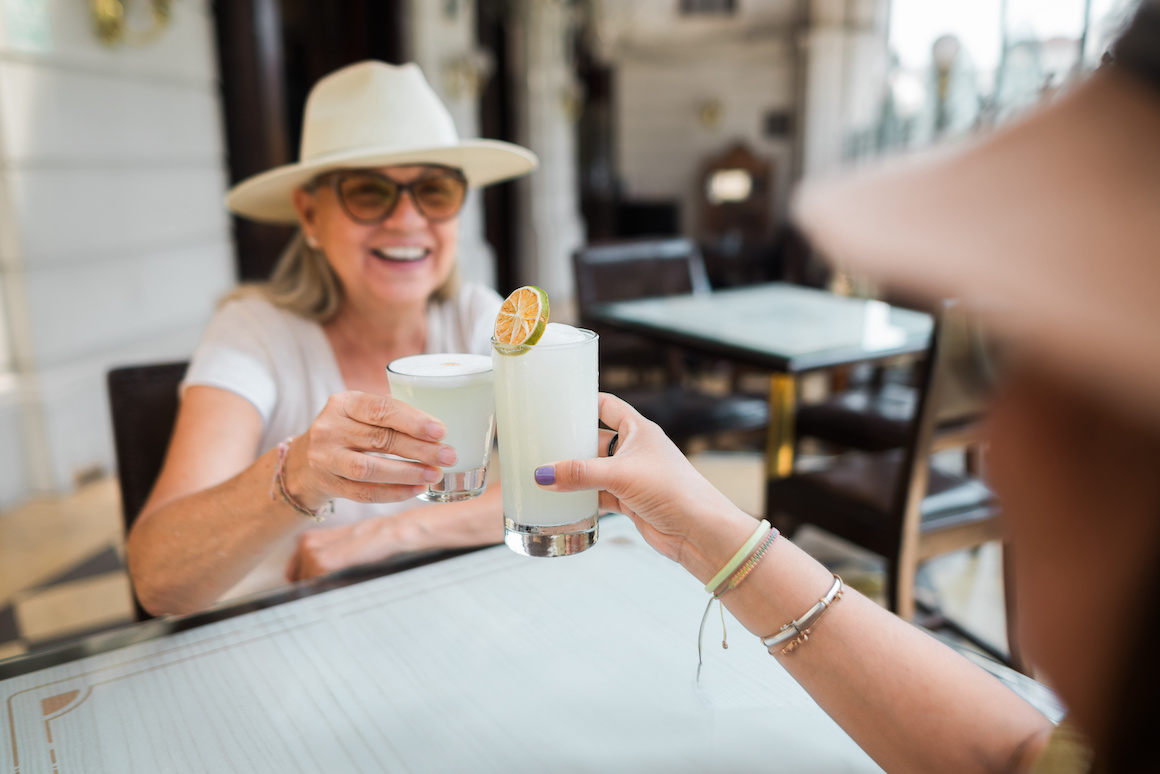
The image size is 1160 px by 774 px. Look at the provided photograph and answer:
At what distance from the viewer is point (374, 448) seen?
82 cm

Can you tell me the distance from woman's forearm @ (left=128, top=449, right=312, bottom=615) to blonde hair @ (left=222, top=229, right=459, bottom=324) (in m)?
0.48

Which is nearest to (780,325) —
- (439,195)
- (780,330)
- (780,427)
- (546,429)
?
(780,330)

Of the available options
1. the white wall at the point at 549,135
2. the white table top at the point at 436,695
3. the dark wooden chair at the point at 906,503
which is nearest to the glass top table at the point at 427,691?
the white table top at the point at 436,695

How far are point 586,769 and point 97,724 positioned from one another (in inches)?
19.5

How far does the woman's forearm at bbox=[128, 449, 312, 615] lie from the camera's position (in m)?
1.02

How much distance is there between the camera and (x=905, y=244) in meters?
0.38

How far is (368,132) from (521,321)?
88 cm

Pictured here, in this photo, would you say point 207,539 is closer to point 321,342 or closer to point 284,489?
point 284,489

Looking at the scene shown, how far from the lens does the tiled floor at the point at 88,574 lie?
2.40m

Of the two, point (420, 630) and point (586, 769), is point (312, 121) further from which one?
point (586, 769)

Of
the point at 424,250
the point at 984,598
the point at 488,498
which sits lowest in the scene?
the point at 984,598

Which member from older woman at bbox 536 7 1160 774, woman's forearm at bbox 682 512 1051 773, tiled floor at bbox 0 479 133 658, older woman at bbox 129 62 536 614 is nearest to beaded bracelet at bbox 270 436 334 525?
older woman at bbox 129 62 536 614

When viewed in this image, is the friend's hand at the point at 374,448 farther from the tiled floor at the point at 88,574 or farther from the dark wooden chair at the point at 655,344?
the dark wooden chair at the point at 655,344

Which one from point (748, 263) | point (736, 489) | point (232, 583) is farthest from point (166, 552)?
point (748, 263)
